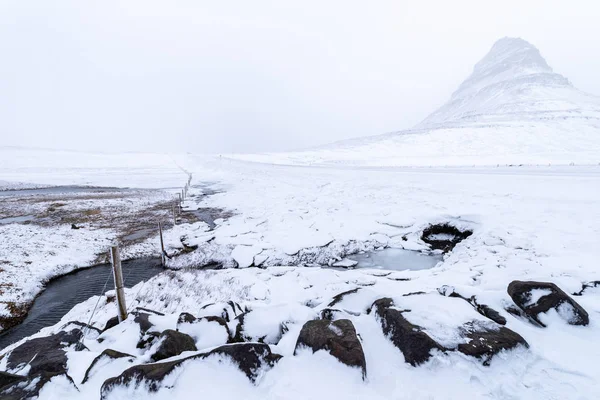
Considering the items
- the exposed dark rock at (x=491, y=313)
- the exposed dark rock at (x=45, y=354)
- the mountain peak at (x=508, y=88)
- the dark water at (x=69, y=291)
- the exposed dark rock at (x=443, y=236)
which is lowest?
the dark water at (x=69, y=291)

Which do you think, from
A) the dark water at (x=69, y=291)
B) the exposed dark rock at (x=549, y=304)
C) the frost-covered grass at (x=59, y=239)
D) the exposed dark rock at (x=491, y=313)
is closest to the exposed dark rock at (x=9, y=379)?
the dark water at (x=69, y=291)

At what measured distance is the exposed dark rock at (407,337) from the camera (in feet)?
12.3

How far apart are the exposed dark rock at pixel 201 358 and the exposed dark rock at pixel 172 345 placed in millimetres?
498

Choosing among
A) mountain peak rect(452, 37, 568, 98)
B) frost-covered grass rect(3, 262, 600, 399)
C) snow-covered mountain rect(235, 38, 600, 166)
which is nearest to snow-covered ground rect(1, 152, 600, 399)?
frost-covered grass rect(3, 262, 600, 399)

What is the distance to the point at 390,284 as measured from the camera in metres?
7.76

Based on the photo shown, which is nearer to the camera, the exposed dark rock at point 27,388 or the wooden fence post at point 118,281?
the exposed dark rock at point 27,388

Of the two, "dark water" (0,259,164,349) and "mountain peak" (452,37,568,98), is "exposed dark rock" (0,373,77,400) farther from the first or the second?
"mountain peak" (452,37,568,98)

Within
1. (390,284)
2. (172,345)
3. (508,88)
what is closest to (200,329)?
(172,345)

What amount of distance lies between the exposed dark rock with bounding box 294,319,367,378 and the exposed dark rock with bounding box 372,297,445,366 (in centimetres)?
67

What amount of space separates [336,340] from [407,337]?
3.60 feet

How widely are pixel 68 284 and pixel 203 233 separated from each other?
594cm

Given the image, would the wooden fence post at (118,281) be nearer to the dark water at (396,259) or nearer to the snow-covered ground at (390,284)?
the snow-covered ground at (390,284)

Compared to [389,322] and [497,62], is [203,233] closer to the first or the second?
[389,322]

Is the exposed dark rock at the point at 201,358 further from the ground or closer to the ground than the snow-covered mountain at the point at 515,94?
closer to the ground
